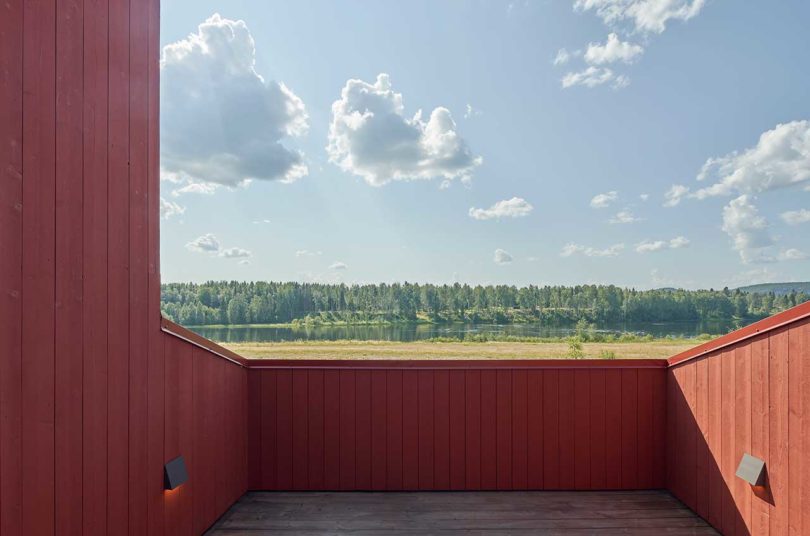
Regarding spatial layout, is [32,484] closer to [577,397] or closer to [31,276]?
[31,276]

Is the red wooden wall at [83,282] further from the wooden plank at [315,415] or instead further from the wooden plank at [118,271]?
the wooden plank at [315,415]

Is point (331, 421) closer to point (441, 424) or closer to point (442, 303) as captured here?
point (441, 424)

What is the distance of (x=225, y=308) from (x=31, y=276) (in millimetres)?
3325

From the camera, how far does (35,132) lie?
1225 mm

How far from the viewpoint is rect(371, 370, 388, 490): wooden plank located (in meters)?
2.98

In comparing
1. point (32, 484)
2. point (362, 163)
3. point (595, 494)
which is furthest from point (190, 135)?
point (595, 494)

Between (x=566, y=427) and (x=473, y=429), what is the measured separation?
0.71m

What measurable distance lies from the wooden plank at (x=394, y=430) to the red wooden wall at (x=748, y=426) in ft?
6.58

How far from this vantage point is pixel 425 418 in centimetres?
301

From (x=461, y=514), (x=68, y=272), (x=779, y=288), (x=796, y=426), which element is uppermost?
(x=68, y=272)

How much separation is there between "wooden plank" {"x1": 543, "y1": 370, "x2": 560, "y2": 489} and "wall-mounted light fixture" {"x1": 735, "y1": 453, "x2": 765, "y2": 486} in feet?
3.55

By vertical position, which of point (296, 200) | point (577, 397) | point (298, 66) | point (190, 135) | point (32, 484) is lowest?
point (577, 397)

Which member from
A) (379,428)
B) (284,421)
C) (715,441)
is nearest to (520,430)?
(379,428)

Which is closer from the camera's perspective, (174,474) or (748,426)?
(174,474)
